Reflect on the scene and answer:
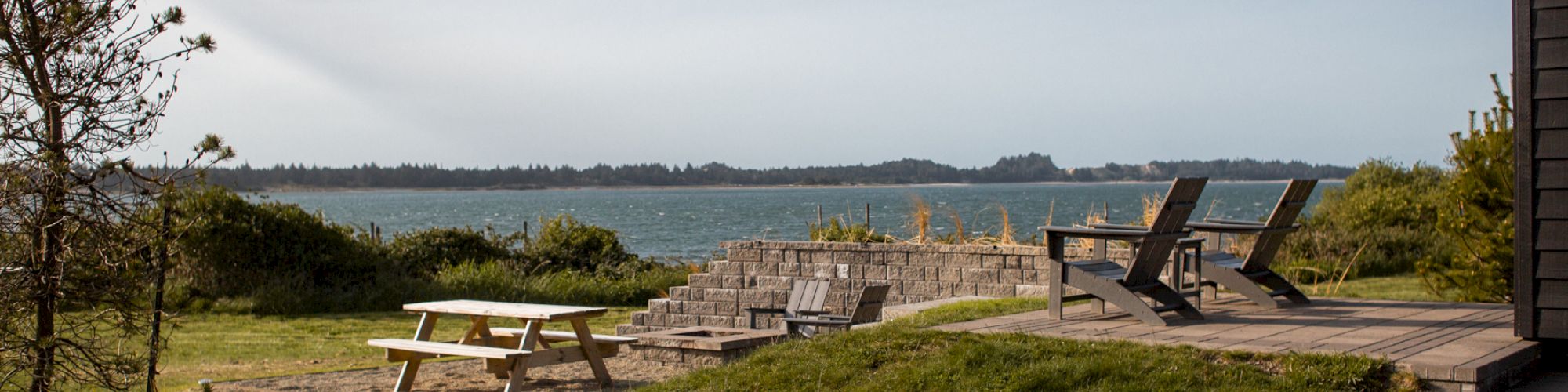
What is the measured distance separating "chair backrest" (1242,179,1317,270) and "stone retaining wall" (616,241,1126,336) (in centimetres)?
214

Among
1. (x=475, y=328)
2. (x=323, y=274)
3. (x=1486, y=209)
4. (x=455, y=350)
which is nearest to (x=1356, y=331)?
(x=1486, y=209)

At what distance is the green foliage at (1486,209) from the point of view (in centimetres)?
816

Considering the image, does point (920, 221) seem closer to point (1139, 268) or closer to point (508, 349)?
point (1139, 268)

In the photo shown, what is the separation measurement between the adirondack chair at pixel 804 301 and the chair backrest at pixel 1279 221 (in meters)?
3.08

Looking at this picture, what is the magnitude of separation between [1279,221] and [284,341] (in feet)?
27.4

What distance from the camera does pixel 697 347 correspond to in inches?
297

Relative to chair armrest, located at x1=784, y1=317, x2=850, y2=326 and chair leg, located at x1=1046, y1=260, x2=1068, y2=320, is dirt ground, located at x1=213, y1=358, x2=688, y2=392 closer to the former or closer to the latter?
chair armrest, located at x1=784, y1=317, x2=850, y2=326

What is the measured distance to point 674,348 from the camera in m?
7.77

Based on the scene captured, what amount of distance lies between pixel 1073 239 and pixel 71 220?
10321 mm

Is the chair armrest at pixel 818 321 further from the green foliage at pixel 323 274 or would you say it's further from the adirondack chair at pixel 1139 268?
the green foliage at pixel 323 274

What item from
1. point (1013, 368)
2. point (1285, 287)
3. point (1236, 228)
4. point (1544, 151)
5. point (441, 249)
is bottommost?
point (441, 249)

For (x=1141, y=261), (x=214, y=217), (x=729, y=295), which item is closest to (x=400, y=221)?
(x=214, y=217)

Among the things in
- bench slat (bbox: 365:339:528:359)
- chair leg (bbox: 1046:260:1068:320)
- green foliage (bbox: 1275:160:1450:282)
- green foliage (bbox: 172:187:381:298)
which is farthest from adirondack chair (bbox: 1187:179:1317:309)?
green foliage (bbox: 172:187:381:298)

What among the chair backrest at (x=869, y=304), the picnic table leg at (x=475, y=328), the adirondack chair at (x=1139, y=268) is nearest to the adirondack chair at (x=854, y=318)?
the chair backrest at (x=869, y=304)
